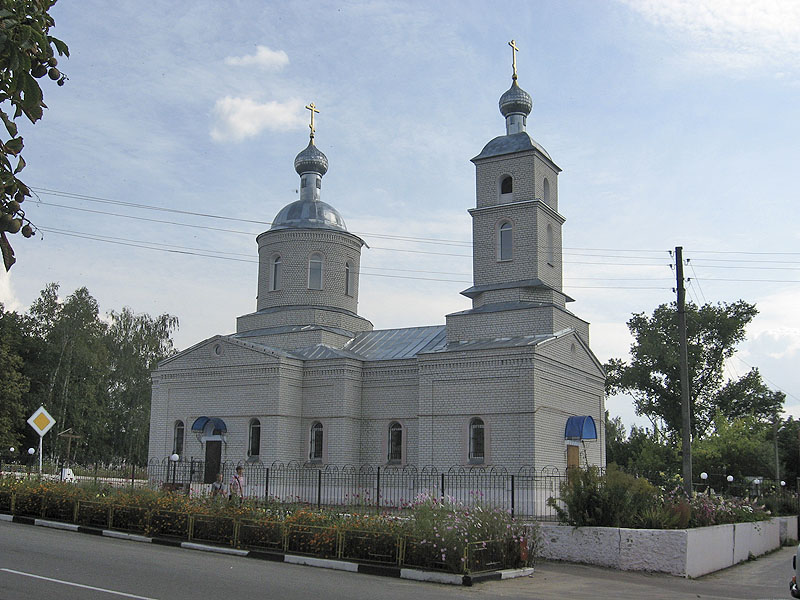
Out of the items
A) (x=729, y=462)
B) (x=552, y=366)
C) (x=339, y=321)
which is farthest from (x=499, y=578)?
(x=729, y=462)

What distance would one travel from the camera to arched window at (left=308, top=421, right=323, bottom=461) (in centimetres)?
2517

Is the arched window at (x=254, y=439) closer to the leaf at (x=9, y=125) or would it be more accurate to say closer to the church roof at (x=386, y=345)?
the church roof at (x=386, y=345)

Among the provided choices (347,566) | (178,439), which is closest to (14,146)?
(347,566)

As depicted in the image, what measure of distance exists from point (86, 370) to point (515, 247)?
92.0ft

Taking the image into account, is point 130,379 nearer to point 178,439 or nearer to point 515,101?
point 178,439

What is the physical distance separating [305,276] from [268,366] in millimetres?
4529

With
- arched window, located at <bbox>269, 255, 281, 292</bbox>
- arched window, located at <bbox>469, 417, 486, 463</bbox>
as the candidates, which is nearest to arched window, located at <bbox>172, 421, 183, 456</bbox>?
arched window, located at <bbox>269, 255, 281, 292</bbox>

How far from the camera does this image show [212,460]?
84.4ft

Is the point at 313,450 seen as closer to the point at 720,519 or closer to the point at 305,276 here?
the point at 305,276

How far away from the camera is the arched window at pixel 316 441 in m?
25.2

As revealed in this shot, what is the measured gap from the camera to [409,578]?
36.1 ft

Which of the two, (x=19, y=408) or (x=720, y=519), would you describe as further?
(x=19, y=408)

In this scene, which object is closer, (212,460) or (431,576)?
(431,576)

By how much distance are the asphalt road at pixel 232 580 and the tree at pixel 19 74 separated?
5783 mm
